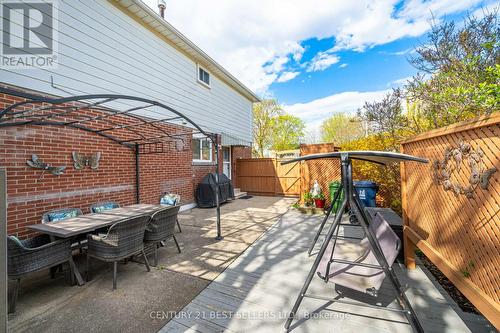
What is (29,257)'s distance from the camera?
104 inches

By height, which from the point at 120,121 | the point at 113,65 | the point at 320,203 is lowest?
the point at 320,203

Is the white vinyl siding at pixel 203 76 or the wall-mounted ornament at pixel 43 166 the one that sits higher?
the white vinyl siding at pixel 203 76

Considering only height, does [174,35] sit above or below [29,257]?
above

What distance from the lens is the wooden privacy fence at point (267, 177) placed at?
37.4 feet

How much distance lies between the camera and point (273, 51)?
9.91m

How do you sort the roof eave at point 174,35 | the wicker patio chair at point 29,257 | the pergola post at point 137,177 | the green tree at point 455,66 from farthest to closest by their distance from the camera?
the pergola post at point 137,177 < the roof eave at point 174,35 < the green tree at point 455,66 < the wicker patio chair at point 29,257

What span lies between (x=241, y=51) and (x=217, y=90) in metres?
2.92

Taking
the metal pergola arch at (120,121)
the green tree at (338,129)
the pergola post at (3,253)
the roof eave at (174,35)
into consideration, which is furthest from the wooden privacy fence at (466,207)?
the green tree at (338,129)

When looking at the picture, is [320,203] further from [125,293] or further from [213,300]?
[125,293]

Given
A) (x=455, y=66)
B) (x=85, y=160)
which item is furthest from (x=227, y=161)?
(x=455, y=66)

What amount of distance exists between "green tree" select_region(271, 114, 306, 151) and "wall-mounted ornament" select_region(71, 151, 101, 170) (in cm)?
1834

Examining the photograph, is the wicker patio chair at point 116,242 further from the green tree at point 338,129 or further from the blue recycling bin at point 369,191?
the green tree at point 338,129

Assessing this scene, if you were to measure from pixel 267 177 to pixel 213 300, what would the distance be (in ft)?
31.1

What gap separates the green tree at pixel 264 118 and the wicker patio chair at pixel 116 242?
18906mm
